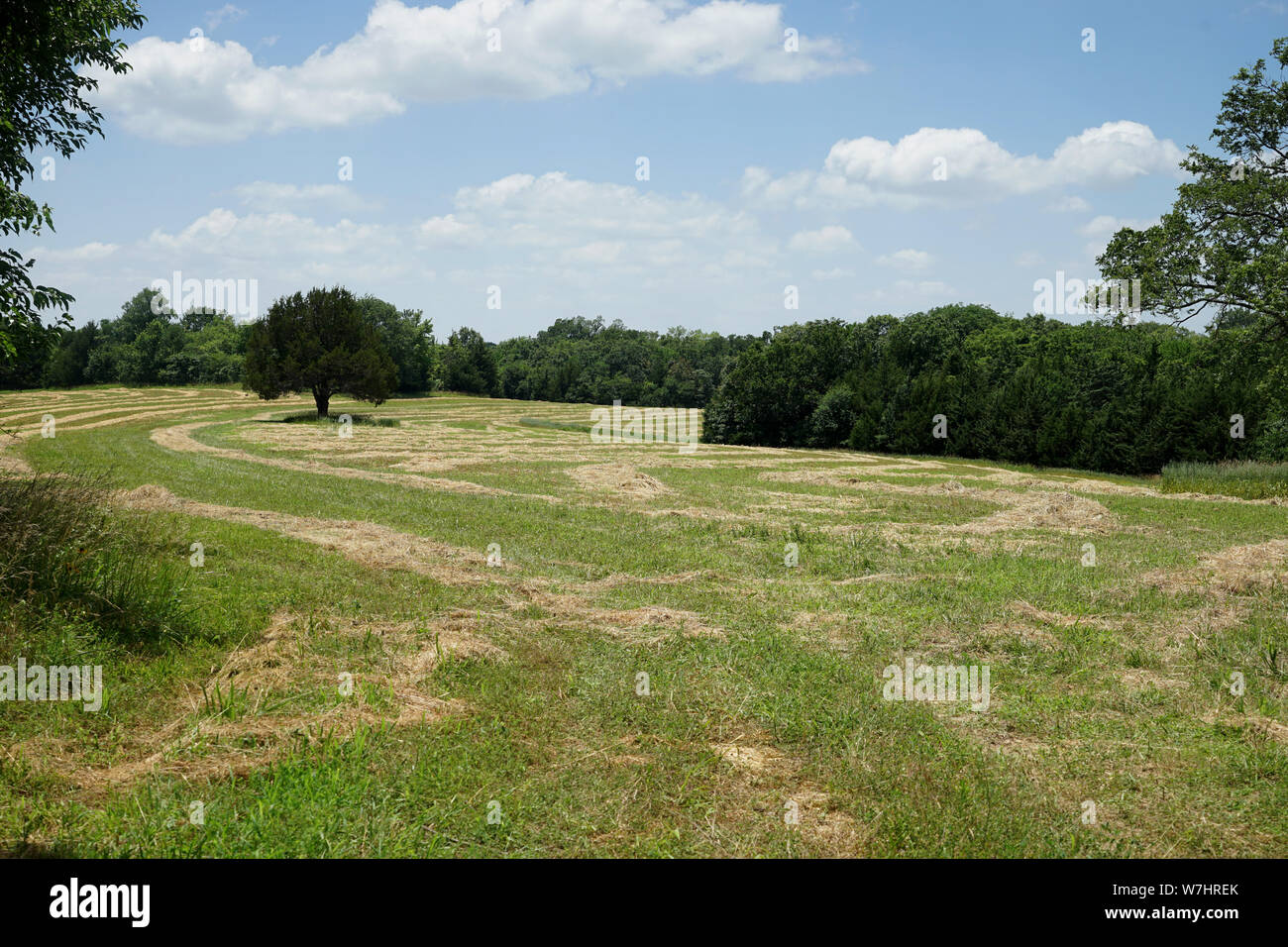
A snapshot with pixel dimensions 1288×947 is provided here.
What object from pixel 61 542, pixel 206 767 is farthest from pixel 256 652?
pixel 61 542

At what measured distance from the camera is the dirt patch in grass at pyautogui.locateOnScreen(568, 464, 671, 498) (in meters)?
23.6

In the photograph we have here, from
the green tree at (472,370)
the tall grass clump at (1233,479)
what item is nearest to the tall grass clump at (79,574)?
the tall grass clump at (1233,479)

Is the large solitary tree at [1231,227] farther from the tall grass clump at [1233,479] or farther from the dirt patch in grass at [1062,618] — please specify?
the dirt patch in grass at [1062,618]

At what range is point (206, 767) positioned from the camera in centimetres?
567

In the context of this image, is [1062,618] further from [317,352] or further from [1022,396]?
[317,352]

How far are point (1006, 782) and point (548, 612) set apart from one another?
6042 millimetres

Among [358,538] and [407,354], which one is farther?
[407,354]

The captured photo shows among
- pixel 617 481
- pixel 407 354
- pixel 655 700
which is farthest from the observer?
pixel 407 354

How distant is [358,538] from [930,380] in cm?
4188

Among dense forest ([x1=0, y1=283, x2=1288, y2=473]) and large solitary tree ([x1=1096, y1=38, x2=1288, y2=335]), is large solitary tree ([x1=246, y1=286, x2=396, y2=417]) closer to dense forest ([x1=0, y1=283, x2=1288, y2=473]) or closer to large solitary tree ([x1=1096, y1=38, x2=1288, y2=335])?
dense forest ([x1=0, y1=283, x2=1288, y2=473])

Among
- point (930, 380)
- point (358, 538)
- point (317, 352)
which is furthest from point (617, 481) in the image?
point (317, 352)

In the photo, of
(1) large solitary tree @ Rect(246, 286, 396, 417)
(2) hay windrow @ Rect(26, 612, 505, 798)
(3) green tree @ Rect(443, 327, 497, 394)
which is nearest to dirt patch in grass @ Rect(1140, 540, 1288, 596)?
(2) hay windrow @ Rect(26, 612, 505, 798)

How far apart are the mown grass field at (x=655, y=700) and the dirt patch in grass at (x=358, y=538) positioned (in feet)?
0.38

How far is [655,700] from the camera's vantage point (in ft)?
24.3
